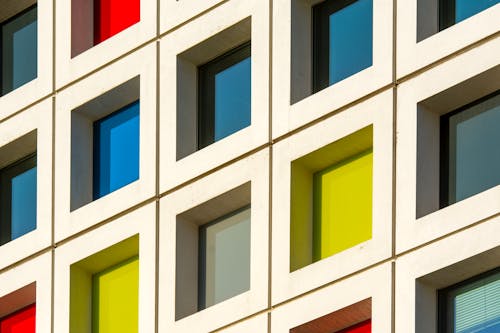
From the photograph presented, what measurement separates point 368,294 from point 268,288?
1749 millimetres

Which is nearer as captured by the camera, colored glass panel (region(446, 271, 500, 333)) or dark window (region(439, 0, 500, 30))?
colored glass panel (region(446, 271, 500, 333))

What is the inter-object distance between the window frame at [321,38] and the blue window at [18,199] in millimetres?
5575

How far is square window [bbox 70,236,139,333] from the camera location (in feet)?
138

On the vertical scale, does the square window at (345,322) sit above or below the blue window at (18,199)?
below

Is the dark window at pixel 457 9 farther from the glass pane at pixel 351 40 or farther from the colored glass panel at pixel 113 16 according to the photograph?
the colored glass panel at pixel 113 16

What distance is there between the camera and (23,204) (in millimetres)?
44406

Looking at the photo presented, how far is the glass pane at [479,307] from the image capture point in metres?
37.2

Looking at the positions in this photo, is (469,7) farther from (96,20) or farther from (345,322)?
(96,20)

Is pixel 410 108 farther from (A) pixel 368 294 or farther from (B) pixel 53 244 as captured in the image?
(B) pixel 53 244

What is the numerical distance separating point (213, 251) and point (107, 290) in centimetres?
209

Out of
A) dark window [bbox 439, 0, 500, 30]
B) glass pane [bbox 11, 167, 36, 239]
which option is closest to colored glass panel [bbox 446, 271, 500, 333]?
dark window [bbox 439, 0, 500, 30]

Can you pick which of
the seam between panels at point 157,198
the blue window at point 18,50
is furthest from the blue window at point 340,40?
the blue window at point 18,50

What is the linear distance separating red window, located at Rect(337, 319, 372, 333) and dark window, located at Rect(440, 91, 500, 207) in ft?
5.70

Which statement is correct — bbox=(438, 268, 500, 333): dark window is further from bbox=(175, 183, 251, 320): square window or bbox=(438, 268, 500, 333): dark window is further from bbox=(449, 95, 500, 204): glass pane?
bbox=(175, 183, 251, 320): square window
